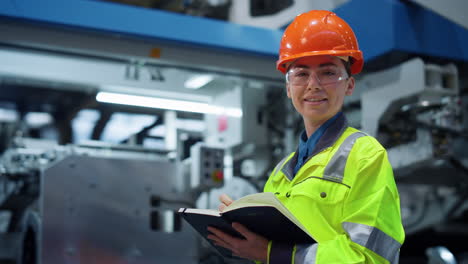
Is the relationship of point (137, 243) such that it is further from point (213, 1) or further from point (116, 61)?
point (213, 1)

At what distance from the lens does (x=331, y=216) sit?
1545 millimetres

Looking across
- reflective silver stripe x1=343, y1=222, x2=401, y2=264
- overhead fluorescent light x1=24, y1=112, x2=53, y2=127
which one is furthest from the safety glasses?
overhead fluorescent light x1=24, y1=112, x2=53, y2=127

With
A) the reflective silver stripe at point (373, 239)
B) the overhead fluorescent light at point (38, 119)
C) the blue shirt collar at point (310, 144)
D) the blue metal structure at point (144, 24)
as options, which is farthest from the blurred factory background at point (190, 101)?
the overhead fluorescent light at point (38, 119)

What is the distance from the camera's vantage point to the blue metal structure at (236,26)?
350cm

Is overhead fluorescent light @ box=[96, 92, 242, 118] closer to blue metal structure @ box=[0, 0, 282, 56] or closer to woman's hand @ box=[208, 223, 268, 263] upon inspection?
blue metal structure @ box=[0, 0, 282, 56]

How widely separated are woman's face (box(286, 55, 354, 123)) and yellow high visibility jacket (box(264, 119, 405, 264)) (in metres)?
0.10

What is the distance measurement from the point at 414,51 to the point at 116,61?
1.96m

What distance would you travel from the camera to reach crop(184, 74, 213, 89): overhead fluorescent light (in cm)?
461

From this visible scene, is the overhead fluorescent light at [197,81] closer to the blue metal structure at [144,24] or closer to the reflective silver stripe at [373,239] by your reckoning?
the blue metal structure at [144,24]

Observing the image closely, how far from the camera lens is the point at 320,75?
172 centimetres

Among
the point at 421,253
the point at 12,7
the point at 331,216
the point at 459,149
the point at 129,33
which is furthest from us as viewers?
the point at 421,253

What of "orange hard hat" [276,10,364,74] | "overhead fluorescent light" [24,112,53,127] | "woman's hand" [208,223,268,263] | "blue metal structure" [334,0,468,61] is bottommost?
"woman's hand" [208,223,268,263]

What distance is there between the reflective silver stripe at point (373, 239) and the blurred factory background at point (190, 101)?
164 centimetres

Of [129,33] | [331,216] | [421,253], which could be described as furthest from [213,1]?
[421,253]
